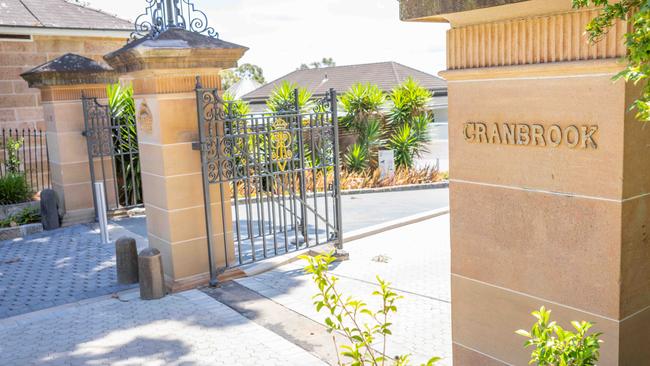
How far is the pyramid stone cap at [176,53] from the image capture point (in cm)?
674

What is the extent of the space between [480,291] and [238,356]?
8.29ft

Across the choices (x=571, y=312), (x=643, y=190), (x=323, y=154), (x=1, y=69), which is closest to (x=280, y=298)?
(x=323, y=154)

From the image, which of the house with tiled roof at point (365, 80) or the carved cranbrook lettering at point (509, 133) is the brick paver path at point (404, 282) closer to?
the carved cranbrook lettering at point (509, 133)

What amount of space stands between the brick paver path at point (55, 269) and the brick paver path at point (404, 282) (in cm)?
192

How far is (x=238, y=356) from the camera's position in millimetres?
5324

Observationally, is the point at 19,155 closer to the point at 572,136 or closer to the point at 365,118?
the point at 365,118

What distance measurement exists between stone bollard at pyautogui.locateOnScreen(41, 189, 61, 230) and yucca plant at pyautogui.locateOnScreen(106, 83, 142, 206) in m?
1.21

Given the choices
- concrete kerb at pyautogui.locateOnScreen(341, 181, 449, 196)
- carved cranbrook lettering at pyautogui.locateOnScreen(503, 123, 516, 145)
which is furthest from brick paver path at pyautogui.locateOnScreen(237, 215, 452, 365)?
concrete kerb at pyautogui.locateOnScreen(341, 181, 449, 196)

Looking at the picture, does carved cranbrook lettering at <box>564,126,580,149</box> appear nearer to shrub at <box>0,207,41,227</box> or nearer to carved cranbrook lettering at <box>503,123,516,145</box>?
carved cranbrook lettering at <box>503,123,516,145</box>

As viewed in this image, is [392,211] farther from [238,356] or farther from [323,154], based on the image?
[238,356]

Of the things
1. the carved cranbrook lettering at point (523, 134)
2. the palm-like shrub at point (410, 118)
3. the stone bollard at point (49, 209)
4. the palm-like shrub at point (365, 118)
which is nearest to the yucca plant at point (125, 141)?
the stone bollard at point (49, 209)

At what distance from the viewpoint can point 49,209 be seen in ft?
34.6

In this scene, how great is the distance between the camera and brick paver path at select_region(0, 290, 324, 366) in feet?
17.5

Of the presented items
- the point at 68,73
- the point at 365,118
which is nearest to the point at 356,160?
the point at 365,118
